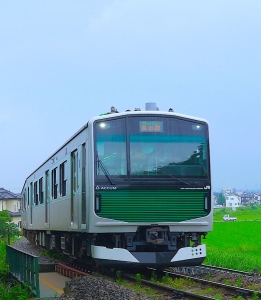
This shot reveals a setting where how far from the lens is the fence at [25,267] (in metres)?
9.12

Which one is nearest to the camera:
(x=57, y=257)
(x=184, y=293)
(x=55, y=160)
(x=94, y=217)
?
(x=184, y=293)

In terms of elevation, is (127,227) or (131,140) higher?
(131,140)

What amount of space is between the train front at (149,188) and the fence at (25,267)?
1265 millimetres

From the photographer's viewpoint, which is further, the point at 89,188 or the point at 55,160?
the point at 55,160

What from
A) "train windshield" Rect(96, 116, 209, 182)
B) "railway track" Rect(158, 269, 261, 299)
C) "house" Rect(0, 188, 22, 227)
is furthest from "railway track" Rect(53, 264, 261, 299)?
"house" Rect(0, 188, 22, 227)

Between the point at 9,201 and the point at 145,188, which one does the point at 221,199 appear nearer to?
the point at 9,201

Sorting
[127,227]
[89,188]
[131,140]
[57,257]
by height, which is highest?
[131,140]

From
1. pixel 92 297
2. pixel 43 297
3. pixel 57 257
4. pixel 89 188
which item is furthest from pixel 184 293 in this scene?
pixel 57 257

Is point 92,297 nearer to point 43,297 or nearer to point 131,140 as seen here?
point 43,297

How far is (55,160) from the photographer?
14.9 metres

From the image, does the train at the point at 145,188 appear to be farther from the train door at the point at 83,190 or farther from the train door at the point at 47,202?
the train door at the point at 47,202

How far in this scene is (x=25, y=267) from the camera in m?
10.2

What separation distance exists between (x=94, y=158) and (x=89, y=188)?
0.54 metres

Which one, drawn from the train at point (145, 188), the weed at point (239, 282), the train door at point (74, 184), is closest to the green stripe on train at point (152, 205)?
the train at point (145, 188)
